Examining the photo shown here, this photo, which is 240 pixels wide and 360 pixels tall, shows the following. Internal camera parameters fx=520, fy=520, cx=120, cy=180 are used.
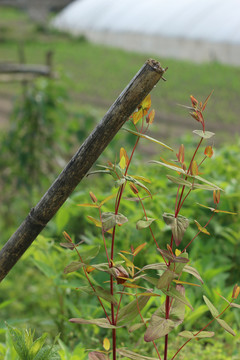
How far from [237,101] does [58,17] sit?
9246 millimetres

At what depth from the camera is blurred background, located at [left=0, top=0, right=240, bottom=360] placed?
1393 mm

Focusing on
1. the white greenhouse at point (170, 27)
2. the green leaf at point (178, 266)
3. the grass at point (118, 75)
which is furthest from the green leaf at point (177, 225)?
the white greenhouse at point (170, 27)

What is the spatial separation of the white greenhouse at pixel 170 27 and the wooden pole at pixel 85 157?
9.90m

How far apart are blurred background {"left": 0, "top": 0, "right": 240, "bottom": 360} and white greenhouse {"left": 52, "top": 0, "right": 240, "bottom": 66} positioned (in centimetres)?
3

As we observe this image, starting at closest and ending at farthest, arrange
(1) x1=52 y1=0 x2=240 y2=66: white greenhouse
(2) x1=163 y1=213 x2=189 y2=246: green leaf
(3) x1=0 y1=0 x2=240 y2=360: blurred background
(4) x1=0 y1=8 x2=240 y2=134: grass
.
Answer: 1. (2) x1=163 y1=213 x2=189 y2=246: green leaf
2. (3) x1=0 y1=0 x2=240 y2=360: blurred background
3. (4) x1=0 y1=8 x2=240 y2=134: grass
4. (1) x1=52 y1=0 x2=240 y2=66: white greenhouse

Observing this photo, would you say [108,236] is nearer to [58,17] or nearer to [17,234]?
[17,234]

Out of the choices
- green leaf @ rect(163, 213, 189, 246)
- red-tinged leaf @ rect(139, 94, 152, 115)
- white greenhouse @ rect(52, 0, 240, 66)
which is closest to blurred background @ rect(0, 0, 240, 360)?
white greenhouse @ rect(52, 0, 240, 66)

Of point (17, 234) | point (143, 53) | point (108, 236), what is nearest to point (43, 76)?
point (108, 236)

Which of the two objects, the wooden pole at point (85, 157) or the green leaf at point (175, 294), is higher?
the wooden pole at point (85, 157)

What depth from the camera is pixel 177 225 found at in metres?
0.73

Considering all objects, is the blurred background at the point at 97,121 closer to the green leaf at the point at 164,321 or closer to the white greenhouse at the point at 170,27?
the white greenhouse at the point at 170,27

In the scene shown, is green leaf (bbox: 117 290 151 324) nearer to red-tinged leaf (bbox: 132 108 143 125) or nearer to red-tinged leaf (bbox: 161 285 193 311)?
red-tinged leaf (bbox: 161 285 193 311)

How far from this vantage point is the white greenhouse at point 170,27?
34.3ft

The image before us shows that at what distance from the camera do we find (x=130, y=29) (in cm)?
1250
